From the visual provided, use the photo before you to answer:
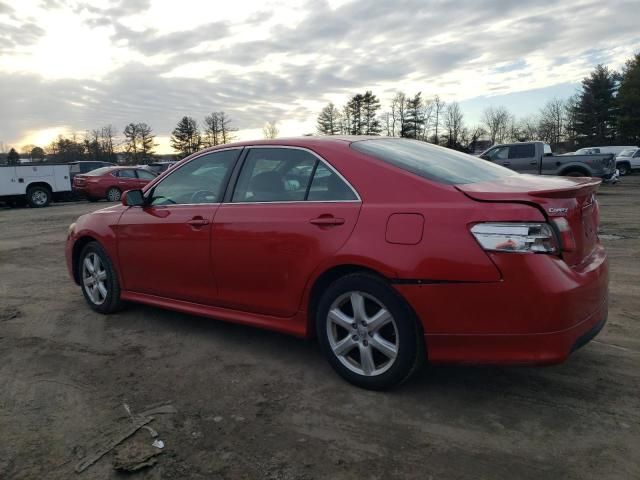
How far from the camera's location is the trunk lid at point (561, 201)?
2.72m

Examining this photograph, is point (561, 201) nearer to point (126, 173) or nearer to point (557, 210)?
point (557, 210)

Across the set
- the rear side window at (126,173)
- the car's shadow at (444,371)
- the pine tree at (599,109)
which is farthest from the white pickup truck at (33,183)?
the pine tree at (599,109)

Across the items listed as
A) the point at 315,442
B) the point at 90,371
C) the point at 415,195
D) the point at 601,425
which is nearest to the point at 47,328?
the point at 90,371

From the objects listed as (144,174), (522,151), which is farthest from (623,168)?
(144,174)

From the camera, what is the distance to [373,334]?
3084 mm

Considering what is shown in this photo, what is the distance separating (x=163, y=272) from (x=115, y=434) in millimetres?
1701

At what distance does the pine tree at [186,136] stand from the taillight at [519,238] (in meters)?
87.0

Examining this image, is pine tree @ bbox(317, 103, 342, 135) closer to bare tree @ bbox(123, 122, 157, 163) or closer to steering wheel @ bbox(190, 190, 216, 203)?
bare tree @ bbox(123, 122, 157, 163)

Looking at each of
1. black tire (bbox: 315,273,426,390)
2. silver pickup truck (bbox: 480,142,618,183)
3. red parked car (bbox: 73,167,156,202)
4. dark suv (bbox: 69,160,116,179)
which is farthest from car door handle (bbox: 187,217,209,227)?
dark suv (bbox: 69,160,116,179)

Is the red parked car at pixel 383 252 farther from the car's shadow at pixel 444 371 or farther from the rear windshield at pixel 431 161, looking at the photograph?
the car's shadow at pixel 444 371

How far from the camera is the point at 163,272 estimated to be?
169 inches

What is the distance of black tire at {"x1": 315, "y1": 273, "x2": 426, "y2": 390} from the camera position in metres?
2.94

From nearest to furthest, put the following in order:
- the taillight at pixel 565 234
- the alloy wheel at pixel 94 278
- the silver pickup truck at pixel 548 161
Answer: the taillight at pixel 565 234, the alloy wheel at pixel 94 278, the silver pickup truck at pixel 548 161

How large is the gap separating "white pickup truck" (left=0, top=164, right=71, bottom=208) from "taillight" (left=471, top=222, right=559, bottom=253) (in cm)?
1948
